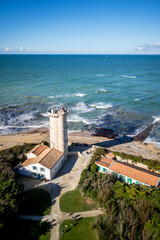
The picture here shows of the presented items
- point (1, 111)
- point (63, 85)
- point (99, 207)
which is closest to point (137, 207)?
point (99, 207)

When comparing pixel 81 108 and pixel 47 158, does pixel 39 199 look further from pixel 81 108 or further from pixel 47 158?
pixel 81 108

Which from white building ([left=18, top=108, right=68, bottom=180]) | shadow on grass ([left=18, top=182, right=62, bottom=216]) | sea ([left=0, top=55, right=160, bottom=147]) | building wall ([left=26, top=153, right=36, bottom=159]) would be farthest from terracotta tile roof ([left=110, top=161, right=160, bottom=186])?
sea ([left=0, top=55, right=160, bottom=147])

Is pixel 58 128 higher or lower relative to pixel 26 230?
higher

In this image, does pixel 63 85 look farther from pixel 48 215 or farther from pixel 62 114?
pixel 48 215

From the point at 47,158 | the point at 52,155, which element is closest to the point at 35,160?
the point at 47,158

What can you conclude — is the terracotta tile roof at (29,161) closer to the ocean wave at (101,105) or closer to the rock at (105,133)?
the rock at (105,133)
